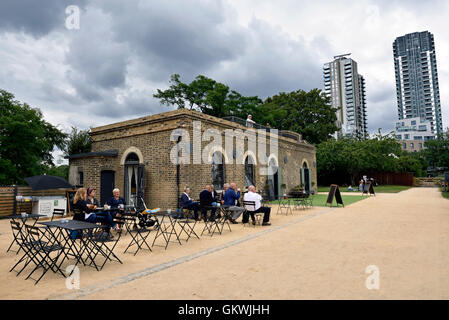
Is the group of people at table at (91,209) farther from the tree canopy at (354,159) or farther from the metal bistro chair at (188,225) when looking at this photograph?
Answer: the tree canopy at (354,159)

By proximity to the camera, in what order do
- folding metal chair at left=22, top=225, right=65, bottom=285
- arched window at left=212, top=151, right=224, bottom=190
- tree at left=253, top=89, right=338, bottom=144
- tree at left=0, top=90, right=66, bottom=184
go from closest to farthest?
folding metal chair at left=22, top=225, right=65, bottom=285 < arched window at left=212, top=151, right=224, bottom=190 < tree at left=0, top=90, right=66, bottom=184 < tree at left=253, top=89, right=338, bottom=144

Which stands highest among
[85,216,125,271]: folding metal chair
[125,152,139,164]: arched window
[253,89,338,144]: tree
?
[253,89,338,144]: tree

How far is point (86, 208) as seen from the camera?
657cm

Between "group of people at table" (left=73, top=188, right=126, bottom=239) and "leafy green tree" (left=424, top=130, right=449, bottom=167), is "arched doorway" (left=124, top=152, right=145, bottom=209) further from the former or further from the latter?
"leafy green tree" (left=424, top=130, right=449, bottom=167)

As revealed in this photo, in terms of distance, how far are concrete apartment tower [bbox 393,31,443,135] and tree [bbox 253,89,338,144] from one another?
313ft

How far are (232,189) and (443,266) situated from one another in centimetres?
595

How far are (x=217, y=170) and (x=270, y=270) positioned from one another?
875 cm

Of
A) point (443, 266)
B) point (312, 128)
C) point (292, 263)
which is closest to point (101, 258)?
point (292, 263)

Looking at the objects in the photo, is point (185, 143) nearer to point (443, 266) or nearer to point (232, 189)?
point (232, 189)

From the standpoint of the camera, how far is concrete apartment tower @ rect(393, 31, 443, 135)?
115m

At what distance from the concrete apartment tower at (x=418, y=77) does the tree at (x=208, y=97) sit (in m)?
107

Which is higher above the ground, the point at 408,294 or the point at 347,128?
the point at 347,128

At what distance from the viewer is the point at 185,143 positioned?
11000 mm

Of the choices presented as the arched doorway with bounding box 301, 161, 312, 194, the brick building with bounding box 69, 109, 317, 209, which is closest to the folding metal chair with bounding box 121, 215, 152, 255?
the brick building with bounding box 69, 109, 317, 209
